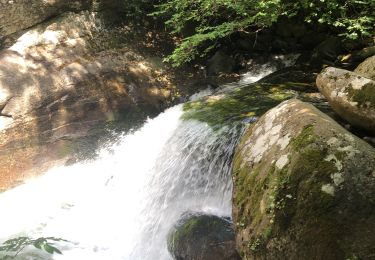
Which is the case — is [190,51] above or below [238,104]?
above

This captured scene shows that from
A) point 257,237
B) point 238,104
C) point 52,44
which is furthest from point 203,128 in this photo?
point 52,44

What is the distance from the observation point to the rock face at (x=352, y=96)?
3.74 meters

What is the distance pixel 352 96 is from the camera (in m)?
3.90

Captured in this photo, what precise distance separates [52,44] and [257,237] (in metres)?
6.87

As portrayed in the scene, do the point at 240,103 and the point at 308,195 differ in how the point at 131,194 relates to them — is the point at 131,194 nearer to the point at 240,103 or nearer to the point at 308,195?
the point at 240,103

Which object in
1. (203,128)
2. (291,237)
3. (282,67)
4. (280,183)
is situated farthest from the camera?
(282,67)

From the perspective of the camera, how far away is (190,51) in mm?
7492

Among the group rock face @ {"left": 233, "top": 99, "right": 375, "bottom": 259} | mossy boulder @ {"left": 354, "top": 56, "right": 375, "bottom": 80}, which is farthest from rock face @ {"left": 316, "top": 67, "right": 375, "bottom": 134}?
mossy boulder @ {"left": 354, "top": 56, "right": 375, "bottom": 80}

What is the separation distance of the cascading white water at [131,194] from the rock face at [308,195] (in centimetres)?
125

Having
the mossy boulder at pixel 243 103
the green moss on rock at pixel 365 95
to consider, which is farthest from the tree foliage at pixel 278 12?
the green moss on rock at pixel 365 95

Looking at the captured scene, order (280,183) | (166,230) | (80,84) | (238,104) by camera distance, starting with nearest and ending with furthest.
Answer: (280,183) → (166,230) → (238,104) → (80,84)

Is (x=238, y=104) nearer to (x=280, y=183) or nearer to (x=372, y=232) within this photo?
(x=280, y=183)

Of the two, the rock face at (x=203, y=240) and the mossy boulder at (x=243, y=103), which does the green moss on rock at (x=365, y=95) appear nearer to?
the mossy boulder at (x=243, y=103)

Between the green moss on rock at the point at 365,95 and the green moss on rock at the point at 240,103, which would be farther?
the green moss on rock at the point at 240,103
